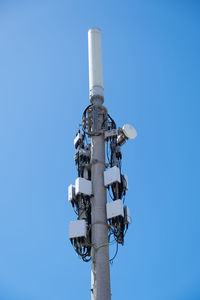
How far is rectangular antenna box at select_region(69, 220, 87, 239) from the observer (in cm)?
1702

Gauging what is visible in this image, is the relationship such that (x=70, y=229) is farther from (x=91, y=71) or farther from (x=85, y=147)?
(x=91, y=71)

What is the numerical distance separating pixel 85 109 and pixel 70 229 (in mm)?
6776

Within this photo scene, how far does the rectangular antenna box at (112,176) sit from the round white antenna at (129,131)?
77.9 inches

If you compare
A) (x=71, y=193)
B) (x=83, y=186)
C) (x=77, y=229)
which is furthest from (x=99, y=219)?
(x=71, y=193)

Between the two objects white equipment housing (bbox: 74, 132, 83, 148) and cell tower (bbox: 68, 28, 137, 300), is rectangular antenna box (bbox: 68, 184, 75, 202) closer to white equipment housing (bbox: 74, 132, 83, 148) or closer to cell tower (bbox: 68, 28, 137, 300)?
cell tower (bbox: 68, 28, 137, 300)

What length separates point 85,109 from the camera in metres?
21.2

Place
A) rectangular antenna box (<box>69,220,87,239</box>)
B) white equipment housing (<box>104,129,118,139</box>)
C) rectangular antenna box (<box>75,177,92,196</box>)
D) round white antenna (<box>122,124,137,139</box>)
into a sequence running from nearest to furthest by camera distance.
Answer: rectangular antenna box (<box>69,220,87,239</box>)
rectangular antenna box (<box>75,177,92,196</box>)
round white antenna (<box>122,124,137,139</box>)
white equipment housing (<box>104,129,118,139</box>)

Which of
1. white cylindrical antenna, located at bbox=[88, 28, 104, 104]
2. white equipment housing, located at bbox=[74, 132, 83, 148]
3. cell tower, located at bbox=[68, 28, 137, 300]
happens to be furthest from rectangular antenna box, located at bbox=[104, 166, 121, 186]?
white cylindrical antenna, located at bbox=[88, 28, 104, 104]

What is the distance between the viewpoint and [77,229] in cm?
1714

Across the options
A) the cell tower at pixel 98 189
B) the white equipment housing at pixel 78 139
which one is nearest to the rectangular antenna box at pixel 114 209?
the cell tower at pixel 98 189

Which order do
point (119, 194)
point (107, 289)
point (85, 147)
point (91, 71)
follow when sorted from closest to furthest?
point (107, 289), point (119, 194), point (85, 147), point (91, 71)

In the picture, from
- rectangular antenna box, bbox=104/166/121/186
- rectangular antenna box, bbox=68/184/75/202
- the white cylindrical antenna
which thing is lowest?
rectangular antenna box, bbox=68/184/75/202

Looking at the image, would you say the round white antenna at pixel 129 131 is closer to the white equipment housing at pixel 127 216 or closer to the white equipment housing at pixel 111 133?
the white equipment housing at pixel 111 133

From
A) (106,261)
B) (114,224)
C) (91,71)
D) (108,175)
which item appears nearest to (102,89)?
(91,71)
